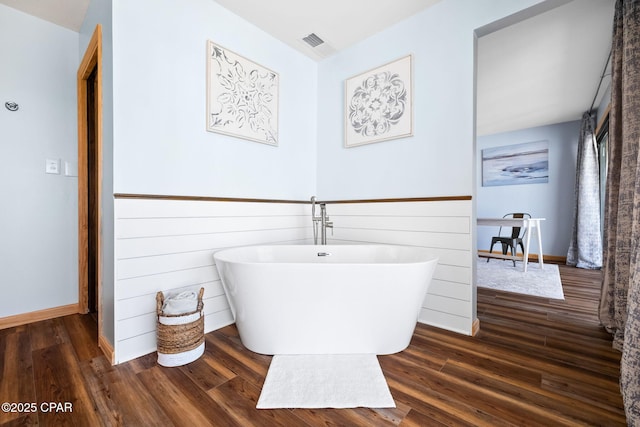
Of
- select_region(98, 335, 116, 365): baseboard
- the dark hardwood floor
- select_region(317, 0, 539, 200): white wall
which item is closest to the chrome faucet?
select_region(317, 0, 539, 200): white wall

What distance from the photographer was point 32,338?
187cm

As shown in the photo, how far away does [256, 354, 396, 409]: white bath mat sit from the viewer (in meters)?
1.25

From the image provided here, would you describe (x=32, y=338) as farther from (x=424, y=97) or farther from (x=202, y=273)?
(x=424, y=97)

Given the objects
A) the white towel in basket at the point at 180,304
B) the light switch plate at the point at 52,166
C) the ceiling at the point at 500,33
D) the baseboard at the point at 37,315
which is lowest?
the baseboard at the point at 37,315

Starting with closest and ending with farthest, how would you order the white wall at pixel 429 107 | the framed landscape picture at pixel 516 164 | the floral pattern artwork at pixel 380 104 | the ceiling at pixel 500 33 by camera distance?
the white wall at pixel 429 107 → the ceiling at pixel 500 33 → the floral pattern artwork at pixel 380 104 → the framed landscape picture at pixel 516 164

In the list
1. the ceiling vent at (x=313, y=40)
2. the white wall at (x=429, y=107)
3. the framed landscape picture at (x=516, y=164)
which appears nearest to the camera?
the white wall at (x=429, y=107)

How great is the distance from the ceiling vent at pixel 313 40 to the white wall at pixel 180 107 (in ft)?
0.74

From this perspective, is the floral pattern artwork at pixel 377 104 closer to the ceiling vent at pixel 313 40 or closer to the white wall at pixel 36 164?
the ceiling vent at pixel 313 40

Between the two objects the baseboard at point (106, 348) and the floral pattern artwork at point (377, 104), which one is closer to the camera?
the baseboard at point (106, 348)

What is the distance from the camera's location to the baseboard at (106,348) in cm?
159

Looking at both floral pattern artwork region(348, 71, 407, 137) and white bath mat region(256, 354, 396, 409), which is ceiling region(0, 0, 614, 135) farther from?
white bath mat region(256, 354, 396, 409)

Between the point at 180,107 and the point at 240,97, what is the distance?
0.51m

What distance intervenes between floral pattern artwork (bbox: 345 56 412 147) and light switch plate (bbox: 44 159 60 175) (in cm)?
241

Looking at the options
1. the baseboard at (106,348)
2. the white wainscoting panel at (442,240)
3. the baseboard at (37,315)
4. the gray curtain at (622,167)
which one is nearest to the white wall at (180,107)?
the baseboard at (106,348)
